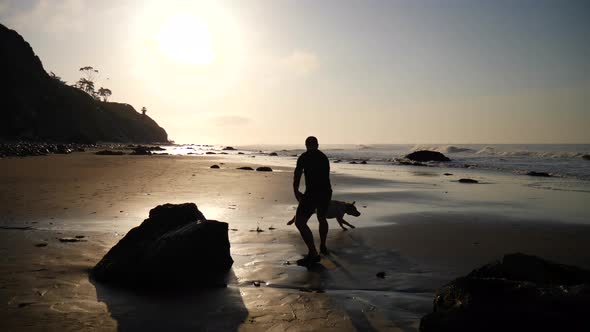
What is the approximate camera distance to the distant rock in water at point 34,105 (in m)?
55.8

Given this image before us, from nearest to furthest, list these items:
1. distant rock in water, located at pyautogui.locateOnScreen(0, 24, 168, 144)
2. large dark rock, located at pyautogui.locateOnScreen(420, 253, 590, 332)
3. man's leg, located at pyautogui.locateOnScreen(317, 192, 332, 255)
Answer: large dark rock, located at pyautogui.locateOnScreen(420, 253, 590, 332)
man's leg, located at pyautogui.locateOnScreen(317, 192, 332, 255)
distant rock in water, located at pyautogui.locateOnScreen(0, 24, 168, 144)

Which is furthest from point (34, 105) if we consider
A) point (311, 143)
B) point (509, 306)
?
point (509, 306)

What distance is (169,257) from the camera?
16.6 ft

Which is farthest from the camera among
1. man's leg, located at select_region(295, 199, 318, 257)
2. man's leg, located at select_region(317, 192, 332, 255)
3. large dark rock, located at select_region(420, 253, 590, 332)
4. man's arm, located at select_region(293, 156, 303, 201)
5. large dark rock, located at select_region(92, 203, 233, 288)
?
man's leg, located at select_region(317, 192, 332, 255)

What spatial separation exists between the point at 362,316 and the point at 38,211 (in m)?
8.84

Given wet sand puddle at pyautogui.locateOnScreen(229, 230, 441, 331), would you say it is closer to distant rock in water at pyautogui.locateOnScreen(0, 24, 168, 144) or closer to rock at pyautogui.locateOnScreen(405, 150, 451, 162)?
rock at pyautogui.locateOnScreen(405, 150, 451, 162)

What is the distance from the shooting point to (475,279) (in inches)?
130

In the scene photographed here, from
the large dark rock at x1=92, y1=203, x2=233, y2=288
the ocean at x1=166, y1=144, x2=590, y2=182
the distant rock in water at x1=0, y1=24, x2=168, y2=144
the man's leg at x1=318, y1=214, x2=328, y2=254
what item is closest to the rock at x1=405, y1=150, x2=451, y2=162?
the ocean at x1=166, y1=144, x2=590, y2=182

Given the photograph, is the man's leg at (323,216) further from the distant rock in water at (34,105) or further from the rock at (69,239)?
the distant rock in water at (34,105)

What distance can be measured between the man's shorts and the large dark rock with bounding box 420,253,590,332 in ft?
10.9

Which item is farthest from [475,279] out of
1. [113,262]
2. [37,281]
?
[37,281]

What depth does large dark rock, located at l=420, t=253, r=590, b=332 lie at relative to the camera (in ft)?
9.05

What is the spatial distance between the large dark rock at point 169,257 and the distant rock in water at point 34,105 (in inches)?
2320

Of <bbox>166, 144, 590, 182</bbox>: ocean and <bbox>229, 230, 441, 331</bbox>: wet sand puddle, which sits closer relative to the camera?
<bbox>229, 230, 441, 331</bbox>: wet sand puddle
